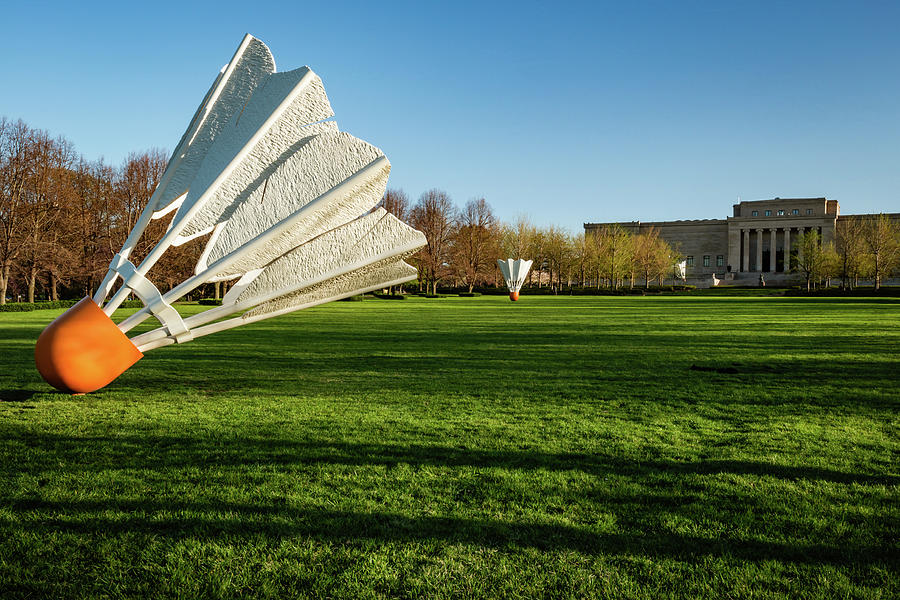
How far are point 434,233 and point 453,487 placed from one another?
160 ft

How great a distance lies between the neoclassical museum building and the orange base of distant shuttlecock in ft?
248

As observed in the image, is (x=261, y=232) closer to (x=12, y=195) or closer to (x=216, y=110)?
(x=216, y=110)

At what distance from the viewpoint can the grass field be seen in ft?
7.72

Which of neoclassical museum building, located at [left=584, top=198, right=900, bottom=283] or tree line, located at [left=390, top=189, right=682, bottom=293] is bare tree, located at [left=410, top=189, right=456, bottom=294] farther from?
neoclassical museum building, located at [left=584, top=198, right=900, bottom=283]

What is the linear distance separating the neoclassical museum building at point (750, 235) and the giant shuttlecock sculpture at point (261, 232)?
74.8 metres

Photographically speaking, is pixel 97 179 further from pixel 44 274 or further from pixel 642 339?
pixel 642 339

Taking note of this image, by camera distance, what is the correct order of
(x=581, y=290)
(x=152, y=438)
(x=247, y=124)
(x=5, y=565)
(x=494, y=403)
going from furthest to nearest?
(x=581, y=290) → (x=494, y=403) → (x=152, y=438) → (x=247, y=124) → (x=5, y=565)

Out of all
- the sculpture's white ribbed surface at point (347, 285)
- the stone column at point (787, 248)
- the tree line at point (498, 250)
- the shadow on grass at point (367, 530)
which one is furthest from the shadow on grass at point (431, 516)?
the stone column at point (787, 248)

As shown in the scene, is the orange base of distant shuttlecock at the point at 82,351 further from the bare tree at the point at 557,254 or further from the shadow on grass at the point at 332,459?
the bare tree at the point at 557,254

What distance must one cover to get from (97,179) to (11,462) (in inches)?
1449

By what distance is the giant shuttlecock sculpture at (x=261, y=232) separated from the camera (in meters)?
3.15

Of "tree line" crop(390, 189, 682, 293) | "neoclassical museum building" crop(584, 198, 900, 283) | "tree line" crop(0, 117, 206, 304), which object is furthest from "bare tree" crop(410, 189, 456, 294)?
"neoclassical museum building" crop(584, 198, 900, 283)

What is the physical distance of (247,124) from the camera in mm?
3676

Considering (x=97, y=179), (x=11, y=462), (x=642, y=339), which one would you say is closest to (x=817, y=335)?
(x=642, y=339)
